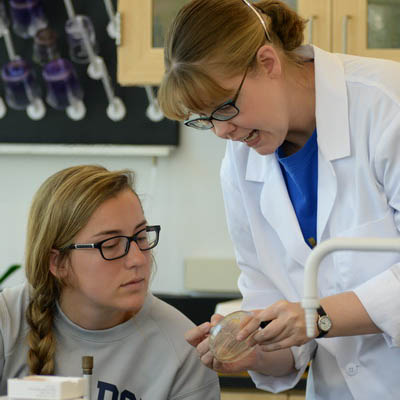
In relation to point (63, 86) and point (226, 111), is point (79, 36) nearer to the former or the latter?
point (63, 86)

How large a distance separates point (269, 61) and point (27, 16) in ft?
5.28

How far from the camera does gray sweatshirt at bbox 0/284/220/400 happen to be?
156cm

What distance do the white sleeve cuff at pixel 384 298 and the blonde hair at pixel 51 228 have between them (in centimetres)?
60

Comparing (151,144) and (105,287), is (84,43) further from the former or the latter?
(105,287)

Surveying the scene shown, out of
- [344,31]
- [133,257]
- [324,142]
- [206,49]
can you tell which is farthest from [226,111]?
[344,31]

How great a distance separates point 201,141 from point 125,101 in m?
0.32

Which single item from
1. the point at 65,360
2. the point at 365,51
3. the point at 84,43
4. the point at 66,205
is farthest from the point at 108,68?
the point at 65,360

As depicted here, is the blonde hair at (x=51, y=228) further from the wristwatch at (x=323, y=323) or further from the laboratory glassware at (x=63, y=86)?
the laboratory glassware at (x=63, y=86)

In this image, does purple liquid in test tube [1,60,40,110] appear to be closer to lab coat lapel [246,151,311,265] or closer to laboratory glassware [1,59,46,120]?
laboratory glassware [1,59,46,120]

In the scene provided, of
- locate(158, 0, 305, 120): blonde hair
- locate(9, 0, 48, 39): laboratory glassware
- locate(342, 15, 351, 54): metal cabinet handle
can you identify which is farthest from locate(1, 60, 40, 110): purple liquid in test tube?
locate(158, 0, 305, 120): blonde hair

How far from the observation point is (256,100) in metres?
1.38

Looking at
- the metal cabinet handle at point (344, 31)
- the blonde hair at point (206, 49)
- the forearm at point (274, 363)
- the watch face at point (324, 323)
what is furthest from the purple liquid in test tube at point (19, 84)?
Result: the watch face at point (324, 323)

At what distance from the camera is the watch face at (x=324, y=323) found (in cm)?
129

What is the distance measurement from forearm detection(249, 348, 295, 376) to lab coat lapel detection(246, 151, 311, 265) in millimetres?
200
